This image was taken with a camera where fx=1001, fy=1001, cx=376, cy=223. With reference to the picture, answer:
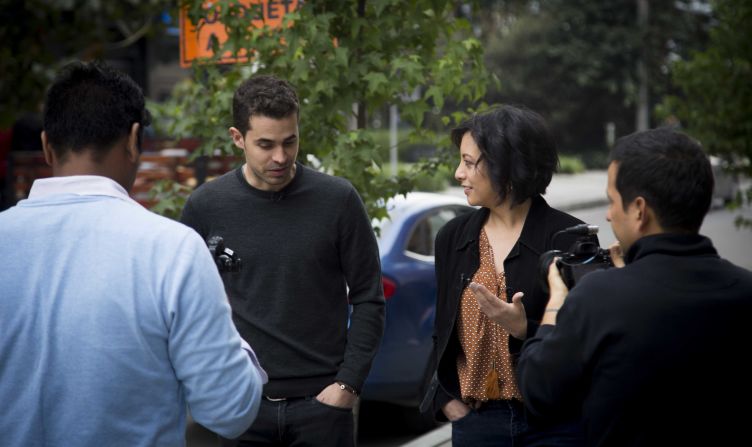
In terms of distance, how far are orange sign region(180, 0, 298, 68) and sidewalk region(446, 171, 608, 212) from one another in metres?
15.7

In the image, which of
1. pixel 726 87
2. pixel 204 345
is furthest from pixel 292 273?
pixel 726 87

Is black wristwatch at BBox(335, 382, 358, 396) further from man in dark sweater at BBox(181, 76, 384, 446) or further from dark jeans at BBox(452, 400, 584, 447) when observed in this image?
dark jeans at BBox(452, 400, 584, 447)

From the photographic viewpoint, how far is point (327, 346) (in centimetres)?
349

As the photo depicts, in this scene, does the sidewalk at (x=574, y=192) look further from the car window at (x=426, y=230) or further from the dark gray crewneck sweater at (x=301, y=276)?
the dark gray crewneck sweater at (x=301, y=276)

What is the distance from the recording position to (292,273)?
3.44 m

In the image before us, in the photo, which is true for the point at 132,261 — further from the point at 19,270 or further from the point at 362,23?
the point at 362,23

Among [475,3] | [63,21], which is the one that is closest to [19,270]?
[475,3]

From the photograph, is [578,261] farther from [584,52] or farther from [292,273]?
[584,52]

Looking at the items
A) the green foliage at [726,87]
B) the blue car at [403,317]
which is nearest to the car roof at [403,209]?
the blue car at [403,317]

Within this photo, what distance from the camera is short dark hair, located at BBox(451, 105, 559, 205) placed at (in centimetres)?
321

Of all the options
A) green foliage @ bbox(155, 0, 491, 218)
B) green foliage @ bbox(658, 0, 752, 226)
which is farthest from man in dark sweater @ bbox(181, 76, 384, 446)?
green foliage @ bbox(658, 0, 752, 226)

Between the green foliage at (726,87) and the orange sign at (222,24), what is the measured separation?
278 inches

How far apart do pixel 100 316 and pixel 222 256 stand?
1.17 meters

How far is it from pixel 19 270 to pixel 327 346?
1547 millimetres
